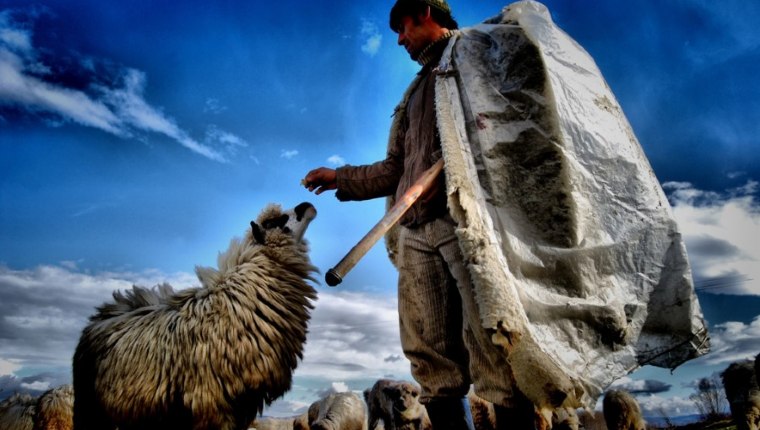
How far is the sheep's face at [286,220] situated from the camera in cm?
370

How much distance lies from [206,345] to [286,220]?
129 cm

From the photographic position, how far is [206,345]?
9.50ft

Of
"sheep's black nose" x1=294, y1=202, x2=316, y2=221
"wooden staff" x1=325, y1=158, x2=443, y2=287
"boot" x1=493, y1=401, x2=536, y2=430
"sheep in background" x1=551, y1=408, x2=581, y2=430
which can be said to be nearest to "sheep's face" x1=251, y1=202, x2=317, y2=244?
"sheep's black nose" x1=294, y1=202, x2=316, y2=221

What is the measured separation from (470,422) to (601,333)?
2.59ft

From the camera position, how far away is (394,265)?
313 cm

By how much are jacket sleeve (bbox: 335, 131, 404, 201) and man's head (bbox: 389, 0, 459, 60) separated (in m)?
0.63

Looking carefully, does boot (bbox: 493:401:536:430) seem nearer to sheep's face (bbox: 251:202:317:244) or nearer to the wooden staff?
the wooden staff

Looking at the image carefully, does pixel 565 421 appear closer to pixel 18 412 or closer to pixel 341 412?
pixel 341 412

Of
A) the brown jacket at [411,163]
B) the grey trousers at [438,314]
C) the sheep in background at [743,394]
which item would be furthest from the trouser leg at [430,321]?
the sheep in background at [743,394]

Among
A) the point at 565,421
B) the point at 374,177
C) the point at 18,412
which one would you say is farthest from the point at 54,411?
the point at 565,421

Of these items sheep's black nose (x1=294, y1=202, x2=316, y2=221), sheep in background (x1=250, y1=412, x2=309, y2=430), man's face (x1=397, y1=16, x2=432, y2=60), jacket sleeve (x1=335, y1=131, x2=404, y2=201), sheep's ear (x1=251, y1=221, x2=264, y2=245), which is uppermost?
man's face (x1=397, y1=16, x2=432, y2=60)

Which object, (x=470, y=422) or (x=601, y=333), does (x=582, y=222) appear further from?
(x=470, y=422)

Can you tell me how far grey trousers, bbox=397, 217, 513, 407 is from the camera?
202 centimetres

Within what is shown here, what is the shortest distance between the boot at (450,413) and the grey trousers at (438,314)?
0.12ft
